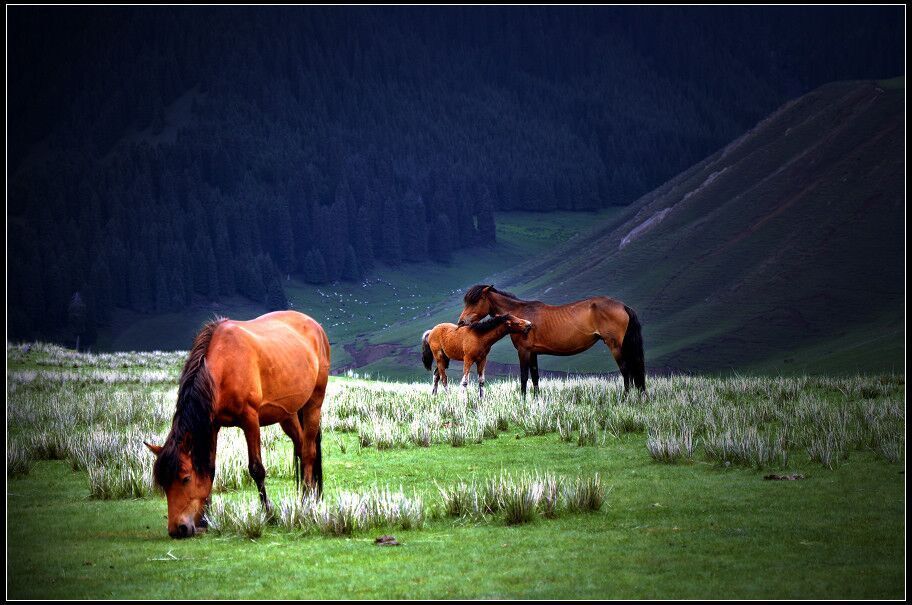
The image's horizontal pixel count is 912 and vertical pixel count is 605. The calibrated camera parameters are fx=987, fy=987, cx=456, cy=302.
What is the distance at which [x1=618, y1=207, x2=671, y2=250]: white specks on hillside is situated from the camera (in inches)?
4108

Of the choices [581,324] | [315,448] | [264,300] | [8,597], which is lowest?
[8,597]

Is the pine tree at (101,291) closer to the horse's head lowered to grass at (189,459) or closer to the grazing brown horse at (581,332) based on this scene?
the grazing brown horse at (581,332)

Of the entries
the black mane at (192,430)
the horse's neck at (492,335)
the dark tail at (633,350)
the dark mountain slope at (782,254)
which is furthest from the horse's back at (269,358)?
the dark mountain slope at (782,254)

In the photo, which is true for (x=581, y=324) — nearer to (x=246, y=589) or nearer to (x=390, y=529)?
(x=390, y=529)

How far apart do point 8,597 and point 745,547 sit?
614cm

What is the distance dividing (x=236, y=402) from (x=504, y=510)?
302 cm

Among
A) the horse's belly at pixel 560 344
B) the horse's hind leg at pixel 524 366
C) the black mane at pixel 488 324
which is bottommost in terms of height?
the horse's hind leg at pixel 524 366

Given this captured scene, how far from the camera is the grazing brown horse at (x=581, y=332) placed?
885 inches

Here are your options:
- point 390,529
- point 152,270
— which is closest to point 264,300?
point 152,270

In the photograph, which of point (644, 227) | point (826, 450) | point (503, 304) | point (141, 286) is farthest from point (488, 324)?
point (141, 286)

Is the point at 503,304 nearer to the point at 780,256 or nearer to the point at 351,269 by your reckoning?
the point at 780,256

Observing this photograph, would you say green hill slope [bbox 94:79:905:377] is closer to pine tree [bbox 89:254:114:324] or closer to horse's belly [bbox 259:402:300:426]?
horse's belly [bbox 259:402:300:426]

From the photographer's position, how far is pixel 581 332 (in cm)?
2278

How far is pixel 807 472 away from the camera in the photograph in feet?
41.4
